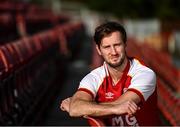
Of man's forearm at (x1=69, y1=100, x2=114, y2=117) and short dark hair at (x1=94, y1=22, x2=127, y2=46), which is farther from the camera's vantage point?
short dark hair at (x1=94, y1=22, x2=127, y2=46)

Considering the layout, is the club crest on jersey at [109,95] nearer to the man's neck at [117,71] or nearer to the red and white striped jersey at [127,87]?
the red and white striped jersey at [127,87]

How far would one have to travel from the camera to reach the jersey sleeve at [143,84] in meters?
4.70

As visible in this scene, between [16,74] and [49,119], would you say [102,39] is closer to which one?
[16,74]

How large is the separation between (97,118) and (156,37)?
4641cm

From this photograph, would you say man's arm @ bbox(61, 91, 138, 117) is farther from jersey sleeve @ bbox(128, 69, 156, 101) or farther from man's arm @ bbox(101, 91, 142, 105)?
jersey sleeve @ bbox(128, 69, 156, 101)

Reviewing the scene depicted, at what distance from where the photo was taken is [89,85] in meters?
4.85

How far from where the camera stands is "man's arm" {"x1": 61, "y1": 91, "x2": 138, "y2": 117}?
171 inches

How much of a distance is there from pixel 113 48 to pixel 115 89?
38cm

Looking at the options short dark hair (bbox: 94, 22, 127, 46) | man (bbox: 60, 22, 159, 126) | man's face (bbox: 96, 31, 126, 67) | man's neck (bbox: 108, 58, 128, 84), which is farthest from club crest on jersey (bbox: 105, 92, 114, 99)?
short dark hair (bbox: 94, 22, 127, 46)

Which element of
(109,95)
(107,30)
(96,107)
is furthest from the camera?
(109,95)

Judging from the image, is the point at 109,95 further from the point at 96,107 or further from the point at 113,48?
the point at 96,107

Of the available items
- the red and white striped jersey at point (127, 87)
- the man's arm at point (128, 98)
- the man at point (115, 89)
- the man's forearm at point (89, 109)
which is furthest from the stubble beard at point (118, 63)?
the man's forearm at point (89, 109)

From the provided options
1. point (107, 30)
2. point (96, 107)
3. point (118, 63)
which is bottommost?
point (96, 107)

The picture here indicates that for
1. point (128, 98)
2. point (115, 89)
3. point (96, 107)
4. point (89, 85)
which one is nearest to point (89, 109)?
point (96, 107)
